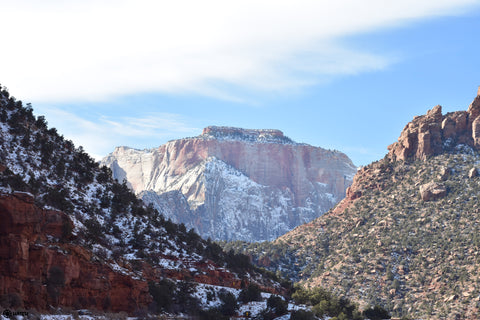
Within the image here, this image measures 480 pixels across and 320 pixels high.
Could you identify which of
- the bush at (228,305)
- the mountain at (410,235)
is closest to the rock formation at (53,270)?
the bush at (228,305)

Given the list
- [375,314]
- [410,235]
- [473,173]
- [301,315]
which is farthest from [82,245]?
[473,173]

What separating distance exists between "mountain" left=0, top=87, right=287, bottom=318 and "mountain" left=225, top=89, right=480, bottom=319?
89.8 feet

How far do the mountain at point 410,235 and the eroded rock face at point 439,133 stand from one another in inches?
8.1

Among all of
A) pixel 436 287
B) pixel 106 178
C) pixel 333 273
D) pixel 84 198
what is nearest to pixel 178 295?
pixel 84 198

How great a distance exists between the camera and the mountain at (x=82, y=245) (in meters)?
43.9

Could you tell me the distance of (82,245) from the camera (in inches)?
2144

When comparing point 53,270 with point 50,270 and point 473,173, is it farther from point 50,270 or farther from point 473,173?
point 473,173

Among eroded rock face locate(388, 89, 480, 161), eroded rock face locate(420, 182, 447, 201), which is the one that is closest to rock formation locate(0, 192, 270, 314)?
eroded rock face locate(420, 182, 447, 201)

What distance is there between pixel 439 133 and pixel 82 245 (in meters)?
101

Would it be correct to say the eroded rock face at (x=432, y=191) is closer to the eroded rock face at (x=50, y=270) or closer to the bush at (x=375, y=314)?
the bush at (x=375, y=314)

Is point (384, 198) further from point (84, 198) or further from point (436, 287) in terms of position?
point (84, 198)

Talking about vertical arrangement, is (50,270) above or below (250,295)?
above

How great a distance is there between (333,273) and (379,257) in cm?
884

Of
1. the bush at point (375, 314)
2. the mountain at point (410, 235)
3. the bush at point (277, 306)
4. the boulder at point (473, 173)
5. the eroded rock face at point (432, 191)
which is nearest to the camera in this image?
the bush at point (277, 306)
